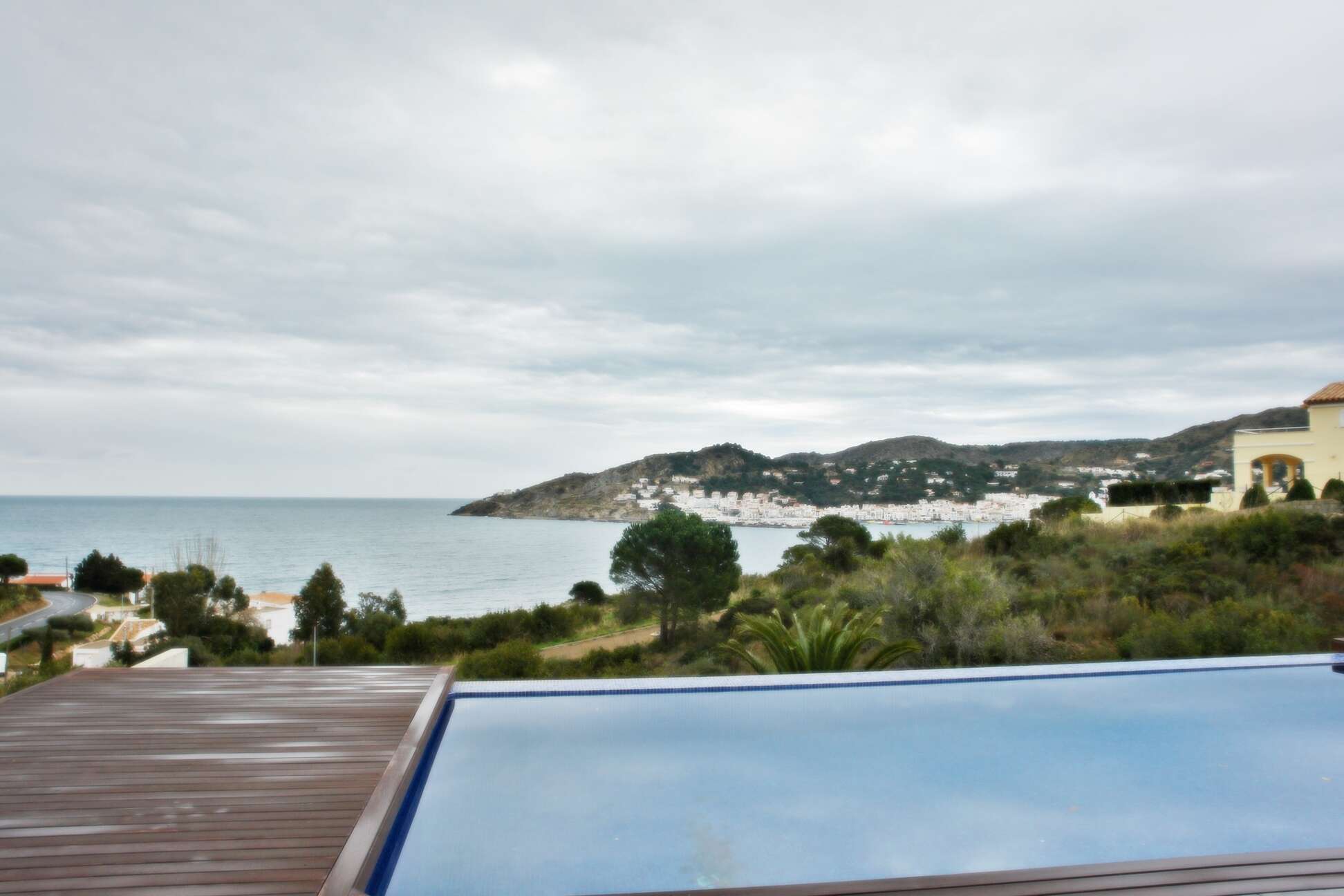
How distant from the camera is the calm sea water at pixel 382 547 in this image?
28.7m

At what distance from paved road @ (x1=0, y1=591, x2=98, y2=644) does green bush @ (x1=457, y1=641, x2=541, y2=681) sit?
20.2 m

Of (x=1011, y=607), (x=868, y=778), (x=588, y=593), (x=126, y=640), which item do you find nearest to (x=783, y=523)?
(x=588, y=593)

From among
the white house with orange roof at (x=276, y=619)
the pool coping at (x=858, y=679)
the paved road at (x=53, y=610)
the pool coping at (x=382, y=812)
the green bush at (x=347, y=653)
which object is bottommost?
the paved road at (x=53, y=610)

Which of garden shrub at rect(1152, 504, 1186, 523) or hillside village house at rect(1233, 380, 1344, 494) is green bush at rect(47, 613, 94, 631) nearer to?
garden shrub at rect(1152, 504, 1186, 523)

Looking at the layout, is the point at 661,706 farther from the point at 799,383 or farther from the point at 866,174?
the point at 799,383

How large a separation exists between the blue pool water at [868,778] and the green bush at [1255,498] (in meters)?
11.5

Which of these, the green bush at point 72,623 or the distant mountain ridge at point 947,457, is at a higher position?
the distant mountain ridge at point 947,457

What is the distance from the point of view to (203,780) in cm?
252

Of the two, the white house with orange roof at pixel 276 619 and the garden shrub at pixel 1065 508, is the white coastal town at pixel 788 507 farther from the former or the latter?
the white house with orange roof at pixel 276 619

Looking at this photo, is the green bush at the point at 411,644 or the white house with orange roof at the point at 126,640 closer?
the white house with orange roof at the point at 126,640

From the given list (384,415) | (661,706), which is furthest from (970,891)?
(384,415)

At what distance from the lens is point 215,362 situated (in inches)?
1164

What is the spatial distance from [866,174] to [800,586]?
27.6 ft

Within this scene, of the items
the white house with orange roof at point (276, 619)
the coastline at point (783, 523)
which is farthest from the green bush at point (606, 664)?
the white house with orange roof at point (276, 619)
